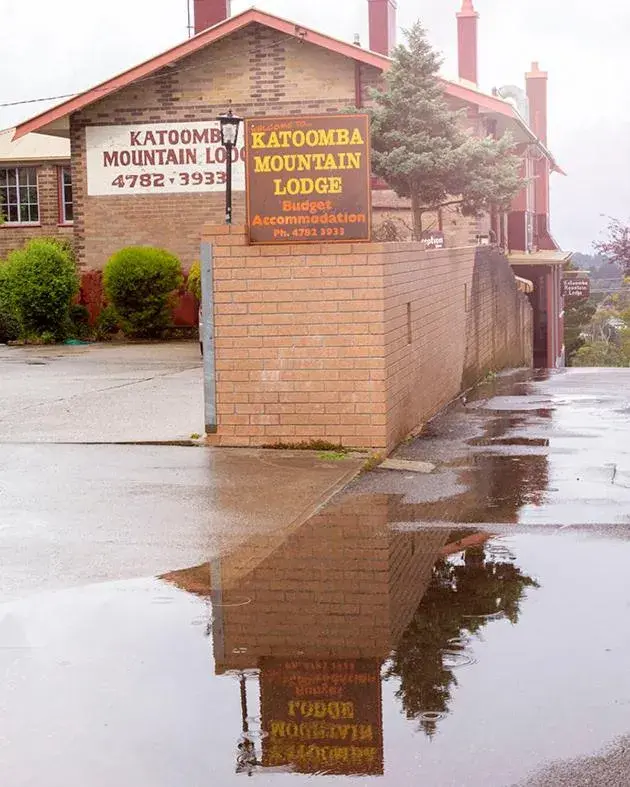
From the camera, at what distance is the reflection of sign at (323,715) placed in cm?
487

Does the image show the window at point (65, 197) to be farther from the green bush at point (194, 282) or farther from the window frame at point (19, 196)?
the green bush at point (194, 282)

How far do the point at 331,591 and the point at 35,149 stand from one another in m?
33.2

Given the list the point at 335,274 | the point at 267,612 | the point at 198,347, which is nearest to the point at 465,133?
the point at 198,347

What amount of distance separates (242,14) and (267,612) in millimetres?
26382

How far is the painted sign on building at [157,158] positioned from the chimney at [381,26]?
20.1 ft

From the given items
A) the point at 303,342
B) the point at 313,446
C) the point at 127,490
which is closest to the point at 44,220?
the point at 303,342

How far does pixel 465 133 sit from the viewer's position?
30.9 metres

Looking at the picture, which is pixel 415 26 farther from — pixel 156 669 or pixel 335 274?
pixel 156 669

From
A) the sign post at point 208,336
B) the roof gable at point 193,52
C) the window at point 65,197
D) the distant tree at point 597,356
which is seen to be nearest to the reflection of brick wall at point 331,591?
the sign post at point 208,336

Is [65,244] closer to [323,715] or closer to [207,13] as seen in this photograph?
[207,13]

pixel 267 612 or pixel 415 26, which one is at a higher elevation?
pixel 415 26

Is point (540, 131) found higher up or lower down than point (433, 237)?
higher up

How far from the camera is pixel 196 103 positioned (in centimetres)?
3231

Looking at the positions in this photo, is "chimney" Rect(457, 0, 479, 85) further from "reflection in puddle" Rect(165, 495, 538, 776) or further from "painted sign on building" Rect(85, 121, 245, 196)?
"reflection in puddle" Rect(165, 495, 538, 776)
